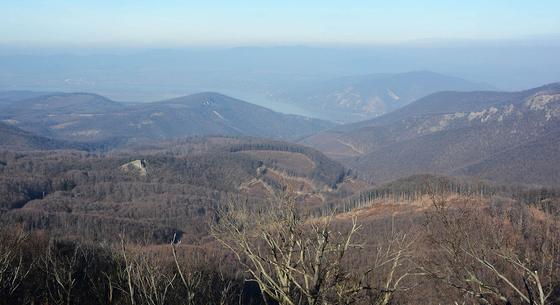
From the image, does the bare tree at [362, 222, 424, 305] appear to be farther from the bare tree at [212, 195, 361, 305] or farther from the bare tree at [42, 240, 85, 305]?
the bare tree at [42, 240, 85, 305]

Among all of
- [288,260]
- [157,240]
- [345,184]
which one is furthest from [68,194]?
[288,260]

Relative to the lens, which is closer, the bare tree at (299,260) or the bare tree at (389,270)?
the bare tree at (299,260)

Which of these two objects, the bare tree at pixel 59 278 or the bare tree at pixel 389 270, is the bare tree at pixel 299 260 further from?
the bare tree at pixel 59 278

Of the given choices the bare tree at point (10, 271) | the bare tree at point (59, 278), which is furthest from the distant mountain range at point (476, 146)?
the bare tree at point (10, 271)

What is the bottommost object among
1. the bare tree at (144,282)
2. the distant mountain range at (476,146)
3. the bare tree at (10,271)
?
the distant mountain range at (476,146)

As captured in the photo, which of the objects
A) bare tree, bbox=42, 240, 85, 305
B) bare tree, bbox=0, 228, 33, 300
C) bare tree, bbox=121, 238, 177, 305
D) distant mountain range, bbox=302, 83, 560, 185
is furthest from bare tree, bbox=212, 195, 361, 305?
distant mountain range, bbox=302, 83, 560, 185

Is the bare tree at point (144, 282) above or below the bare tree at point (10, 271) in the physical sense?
above

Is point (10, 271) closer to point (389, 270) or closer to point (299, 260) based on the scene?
point (299, 260)

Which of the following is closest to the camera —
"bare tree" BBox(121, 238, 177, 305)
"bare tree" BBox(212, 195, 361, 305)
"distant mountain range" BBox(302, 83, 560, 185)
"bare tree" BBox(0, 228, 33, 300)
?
"bare tree" BBox(212, 195, 361, 305)

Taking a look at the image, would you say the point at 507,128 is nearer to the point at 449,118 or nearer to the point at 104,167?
the point at 449,118
